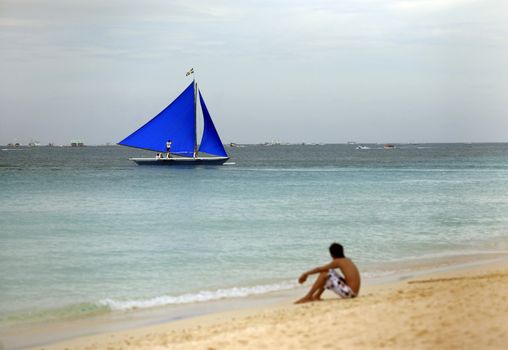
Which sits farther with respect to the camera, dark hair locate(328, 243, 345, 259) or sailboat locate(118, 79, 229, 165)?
sailboat locate(118, 79, 229, 165)

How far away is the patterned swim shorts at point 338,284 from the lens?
32.2 feet

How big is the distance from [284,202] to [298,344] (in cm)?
2444

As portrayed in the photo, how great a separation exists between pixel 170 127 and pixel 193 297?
44.8 meters

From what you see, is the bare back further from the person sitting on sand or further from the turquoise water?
the turquoise water

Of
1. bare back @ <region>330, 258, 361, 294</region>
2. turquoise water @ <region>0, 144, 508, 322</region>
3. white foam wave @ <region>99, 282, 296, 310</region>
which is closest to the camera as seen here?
bare back @ <region>330, 258, 361, 294</region>

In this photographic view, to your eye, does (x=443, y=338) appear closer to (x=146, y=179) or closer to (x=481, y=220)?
(x=481, y=220)

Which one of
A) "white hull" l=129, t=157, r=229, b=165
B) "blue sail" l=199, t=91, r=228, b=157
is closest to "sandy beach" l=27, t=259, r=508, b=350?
"blue sail" l=199, t=91, r=228, b=157

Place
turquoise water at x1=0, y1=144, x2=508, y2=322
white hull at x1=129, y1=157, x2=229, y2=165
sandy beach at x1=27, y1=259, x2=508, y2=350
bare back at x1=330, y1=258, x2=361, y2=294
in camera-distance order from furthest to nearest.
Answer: white hull at x1=129, y1=157, x2=229, y2=165 < turquoise water at x1=0, y1=144, x2=508, y2=322 < bare back at x1=330, y1=258, x2=361, y2=294 < sandy beach at x1=27, y1=259, x2=508, y2=350

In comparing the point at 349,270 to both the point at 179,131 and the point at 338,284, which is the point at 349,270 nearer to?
the point at 338,284

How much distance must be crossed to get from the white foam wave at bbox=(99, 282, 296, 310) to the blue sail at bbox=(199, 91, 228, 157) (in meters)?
43.1

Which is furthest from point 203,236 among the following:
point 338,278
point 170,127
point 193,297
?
point 170,127

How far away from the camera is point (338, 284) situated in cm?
983

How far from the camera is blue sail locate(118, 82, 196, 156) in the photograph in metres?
55.1

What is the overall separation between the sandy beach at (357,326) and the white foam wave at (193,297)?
1373 millimetres
